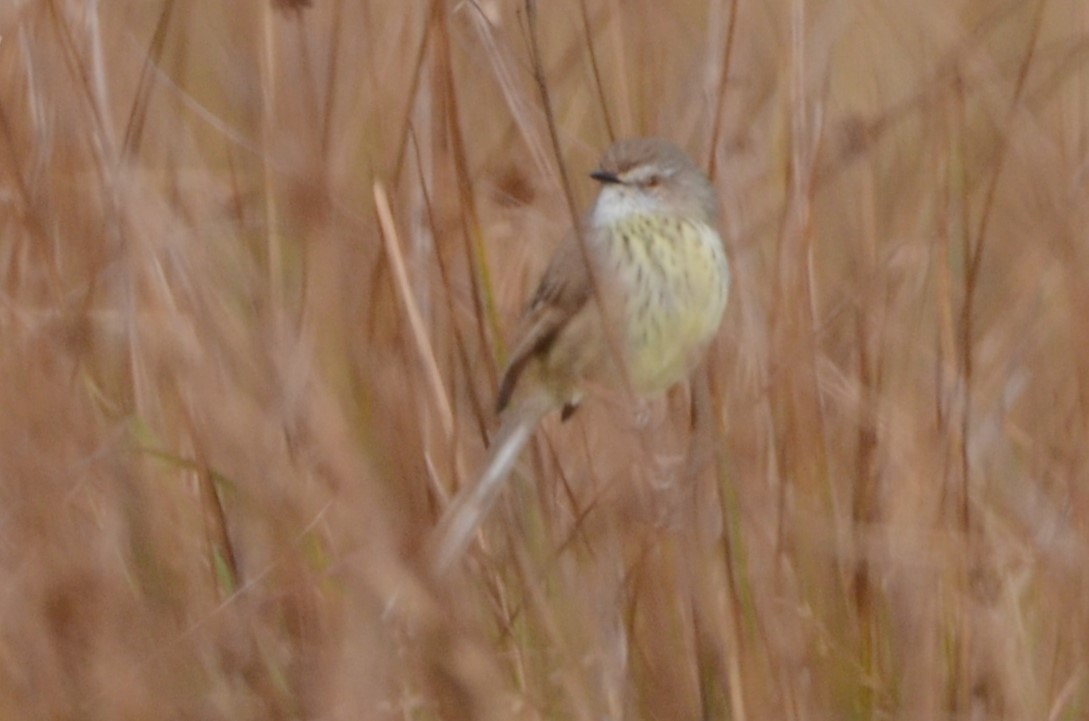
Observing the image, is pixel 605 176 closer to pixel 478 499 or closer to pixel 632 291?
pixel 632 291

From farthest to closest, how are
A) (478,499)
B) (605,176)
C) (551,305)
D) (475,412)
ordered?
(551,305)
(605,176)
(475,412)
(478,499)

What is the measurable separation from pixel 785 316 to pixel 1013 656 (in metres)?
0.47

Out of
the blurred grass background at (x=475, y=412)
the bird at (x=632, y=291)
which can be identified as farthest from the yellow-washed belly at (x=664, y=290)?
the blurred grass background at (x=475, y=412)

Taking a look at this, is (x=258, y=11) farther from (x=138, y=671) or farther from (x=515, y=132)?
(x=138, y=671)

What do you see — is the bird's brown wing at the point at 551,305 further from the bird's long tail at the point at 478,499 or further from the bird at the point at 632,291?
the bird's long tail at the point at 478,499

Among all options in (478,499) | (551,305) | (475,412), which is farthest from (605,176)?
(478,499)

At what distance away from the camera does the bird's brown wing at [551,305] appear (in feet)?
8.35

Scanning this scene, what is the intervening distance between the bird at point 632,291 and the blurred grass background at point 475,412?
0.10 m

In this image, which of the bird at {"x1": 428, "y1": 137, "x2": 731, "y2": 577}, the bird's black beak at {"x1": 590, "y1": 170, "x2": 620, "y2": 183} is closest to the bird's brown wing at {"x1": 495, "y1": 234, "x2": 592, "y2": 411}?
the bird at {"x1": 428, "y1": 137, "x2": 731, "y2": 577}

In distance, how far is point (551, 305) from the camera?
2.71m

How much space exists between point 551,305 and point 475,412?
25.2 inches

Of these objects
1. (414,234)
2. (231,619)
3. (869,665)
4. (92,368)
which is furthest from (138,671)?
(869,665)

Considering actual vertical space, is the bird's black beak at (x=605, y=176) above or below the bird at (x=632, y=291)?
above

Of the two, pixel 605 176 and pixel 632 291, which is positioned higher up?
pixel 605 176
